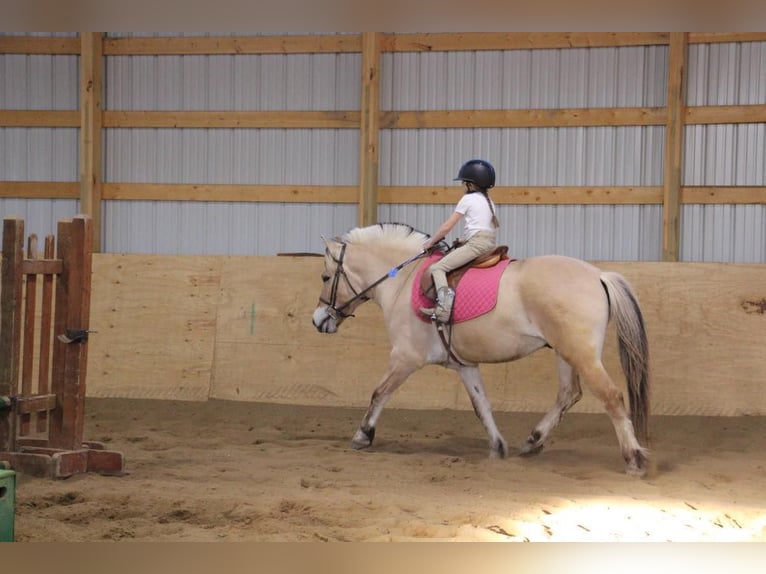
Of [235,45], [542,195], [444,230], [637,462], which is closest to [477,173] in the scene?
[444,230]

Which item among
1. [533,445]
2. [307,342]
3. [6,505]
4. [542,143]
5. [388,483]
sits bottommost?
[388,483]

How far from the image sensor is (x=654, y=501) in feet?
16.6

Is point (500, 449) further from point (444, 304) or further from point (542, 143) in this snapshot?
point (542, 143)

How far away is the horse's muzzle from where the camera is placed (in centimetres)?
707

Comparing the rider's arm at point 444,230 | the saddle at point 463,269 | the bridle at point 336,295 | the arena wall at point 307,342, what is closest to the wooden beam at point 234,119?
the arena wall at point 307,342

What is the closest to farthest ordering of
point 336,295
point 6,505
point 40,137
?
point 6,505 → point 336,295 → point 40,137

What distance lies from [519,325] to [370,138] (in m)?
4.38

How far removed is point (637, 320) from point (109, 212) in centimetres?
685

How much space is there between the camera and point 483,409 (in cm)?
659

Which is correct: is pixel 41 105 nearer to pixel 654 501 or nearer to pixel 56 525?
pixel 56 525

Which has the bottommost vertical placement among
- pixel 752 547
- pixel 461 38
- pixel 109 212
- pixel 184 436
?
pixel 184 436

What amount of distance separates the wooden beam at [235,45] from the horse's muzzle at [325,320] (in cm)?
420
